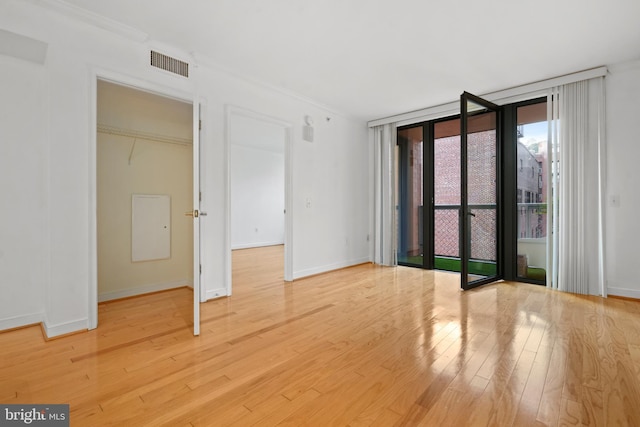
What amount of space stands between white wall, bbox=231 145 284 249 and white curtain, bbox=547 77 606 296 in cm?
566

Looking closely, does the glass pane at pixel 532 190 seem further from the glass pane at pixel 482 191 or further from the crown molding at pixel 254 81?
the crown molding at pixel 254 81

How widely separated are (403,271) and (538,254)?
184cm

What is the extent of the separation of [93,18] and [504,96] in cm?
470

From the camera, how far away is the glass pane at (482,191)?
3.99 m

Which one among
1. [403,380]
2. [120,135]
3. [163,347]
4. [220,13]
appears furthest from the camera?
[120,135]

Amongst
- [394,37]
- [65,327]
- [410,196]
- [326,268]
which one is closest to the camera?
[65,327]

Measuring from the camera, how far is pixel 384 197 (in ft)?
17.7

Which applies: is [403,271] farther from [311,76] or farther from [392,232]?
[311,76]

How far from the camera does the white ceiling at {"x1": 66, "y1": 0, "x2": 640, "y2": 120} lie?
241 centimetres

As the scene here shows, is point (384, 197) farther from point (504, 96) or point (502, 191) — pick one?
point (504, 96)

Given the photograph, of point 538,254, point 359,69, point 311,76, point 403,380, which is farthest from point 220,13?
point 538,254

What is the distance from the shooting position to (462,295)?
139 inches

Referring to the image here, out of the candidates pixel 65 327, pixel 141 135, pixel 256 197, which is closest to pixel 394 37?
pixel 141 135

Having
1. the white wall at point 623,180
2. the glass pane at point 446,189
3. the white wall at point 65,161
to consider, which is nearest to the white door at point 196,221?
the white wall at point 65,161
